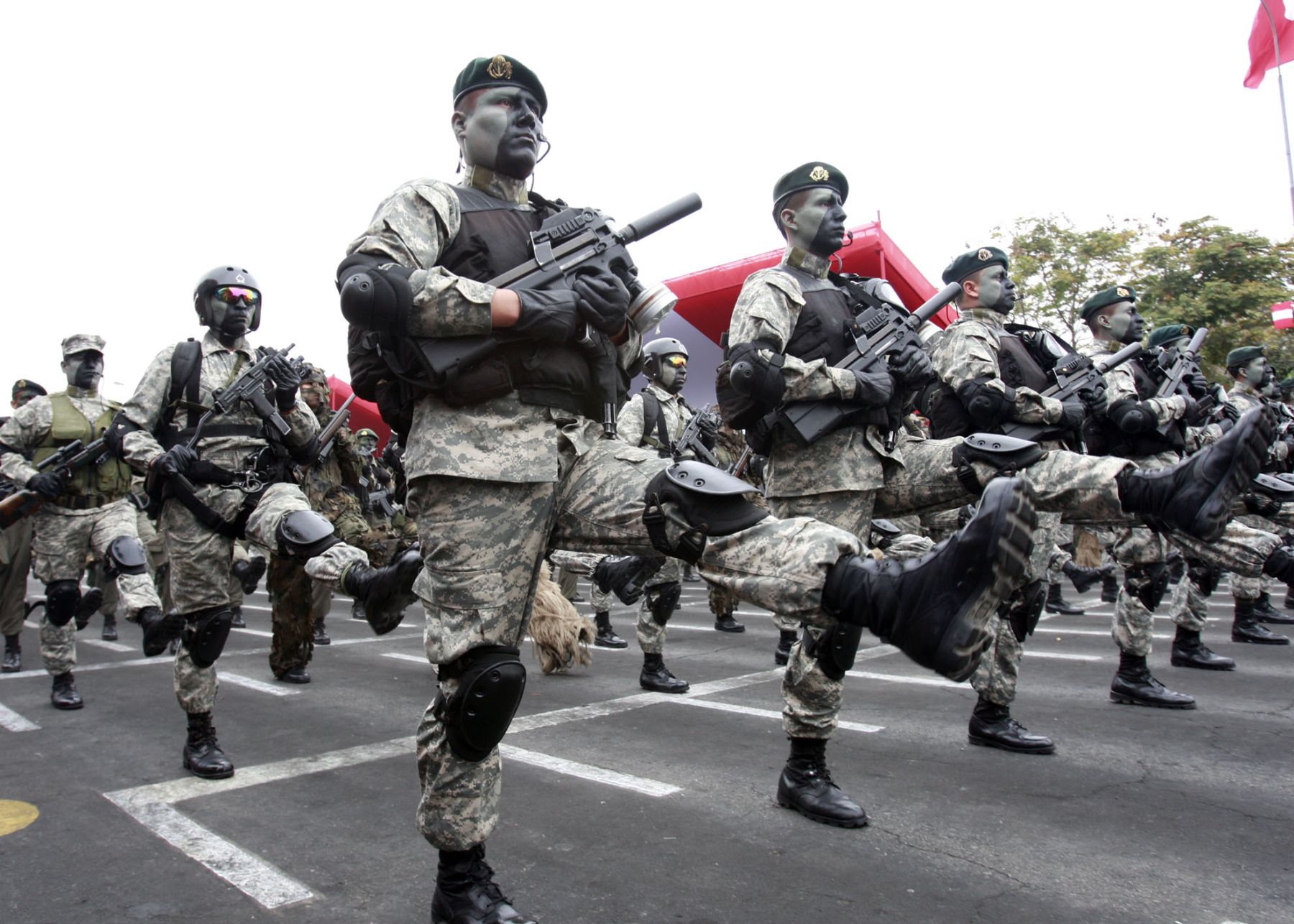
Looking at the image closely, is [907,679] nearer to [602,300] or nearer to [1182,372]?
[1182,372]

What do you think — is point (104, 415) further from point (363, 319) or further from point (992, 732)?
point (992, 732)

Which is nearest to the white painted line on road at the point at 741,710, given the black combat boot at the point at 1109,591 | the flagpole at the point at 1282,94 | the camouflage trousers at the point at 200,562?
the camouflage trousers at the point at 200,562

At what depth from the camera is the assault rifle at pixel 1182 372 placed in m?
6.52

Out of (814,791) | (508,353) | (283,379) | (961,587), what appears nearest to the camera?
(961,587)

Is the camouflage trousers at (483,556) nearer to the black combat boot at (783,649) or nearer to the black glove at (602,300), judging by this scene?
the black glove at (602,300)

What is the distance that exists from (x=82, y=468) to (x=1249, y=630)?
9.21m

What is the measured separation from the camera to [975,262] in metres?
5.26

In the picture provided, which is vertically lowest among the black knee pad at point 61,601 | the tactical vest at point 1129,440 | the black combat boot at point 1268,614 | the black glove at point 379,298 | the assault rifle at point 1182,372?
the black knee pad at point 61,601

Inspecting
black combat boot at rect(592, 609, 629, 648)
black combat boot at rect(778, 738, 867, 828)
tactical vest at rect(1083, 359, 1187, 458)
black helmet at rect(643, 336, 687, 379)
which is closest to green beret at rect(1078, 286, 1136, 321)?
tactical vest at rect(1083, 359, 1187, 458)

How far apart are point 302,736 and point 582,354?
10.7ft

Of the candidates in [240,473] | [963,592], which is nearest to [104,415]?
[240,473]

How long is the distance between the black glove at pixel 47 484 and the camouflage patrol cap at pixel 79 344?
4.18ft

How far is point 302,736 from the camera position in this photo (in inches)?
191

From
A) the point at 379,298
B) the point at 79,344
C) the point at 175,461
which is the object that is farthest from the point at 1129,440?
the point at 79,344
